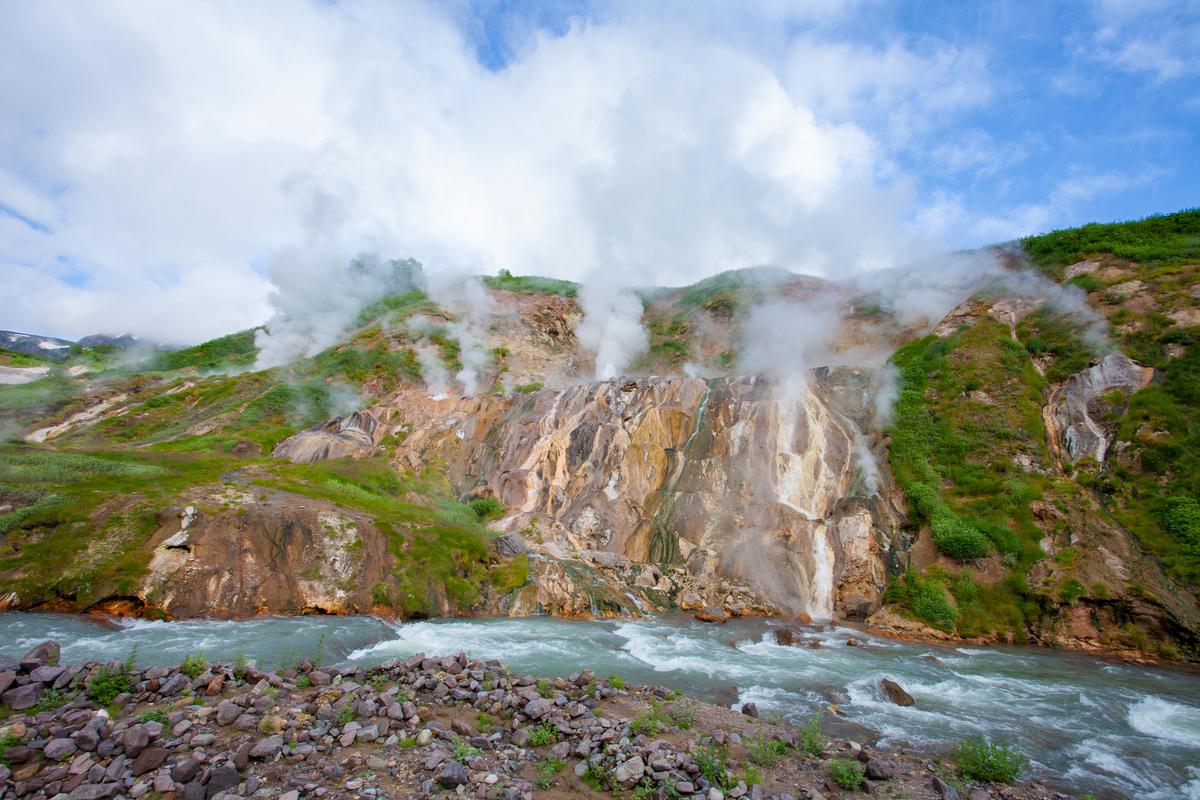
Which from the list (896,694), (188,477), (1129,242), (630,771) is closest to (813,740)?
(630,771)

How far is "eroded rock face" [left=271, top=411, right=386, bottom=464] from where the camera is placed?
145 ft

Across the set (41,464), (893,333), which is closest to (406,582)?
(41,464)

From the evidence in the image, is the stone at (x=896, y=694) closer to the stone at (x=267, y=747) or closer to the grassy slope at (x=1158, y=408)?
the stone at (x=267, y=747)

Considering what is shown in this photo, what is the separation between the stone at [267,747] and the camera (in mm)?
8625

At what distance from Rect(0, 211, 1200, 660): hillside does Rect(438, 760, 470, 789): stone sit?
17.4m

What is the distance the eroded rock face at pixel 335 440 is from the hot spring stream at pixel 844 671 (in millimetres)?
25163

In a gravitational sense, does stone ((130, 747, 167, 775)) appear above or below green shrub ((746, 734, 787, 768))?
above

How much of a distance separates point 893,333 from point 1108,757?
5252 centimetres

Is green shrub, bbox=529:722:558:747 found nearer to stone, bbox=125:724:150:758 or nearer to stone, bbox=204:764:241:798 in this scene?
stone, bbox=204:764:241:798

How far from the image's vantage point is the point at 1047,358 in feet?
134

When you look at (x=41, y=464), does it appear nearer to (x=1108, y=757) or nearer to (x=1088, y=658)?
(x=1108, y=757)

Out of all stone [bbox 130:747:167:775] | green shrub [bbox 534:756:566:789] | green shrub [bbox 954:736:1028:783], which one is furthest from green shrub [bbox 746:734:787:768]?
stone [bbox 130:747:167:775]

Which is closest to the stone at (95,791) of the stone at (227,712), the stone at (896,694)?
the stone at (227,712)

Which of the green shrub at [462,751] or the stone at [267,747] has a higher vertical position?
the stone at [267,747]
